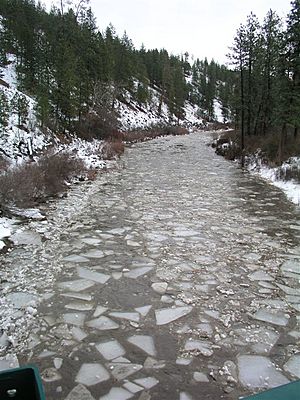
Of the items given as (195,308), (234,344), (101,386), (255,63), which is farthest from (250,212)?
(255,63)

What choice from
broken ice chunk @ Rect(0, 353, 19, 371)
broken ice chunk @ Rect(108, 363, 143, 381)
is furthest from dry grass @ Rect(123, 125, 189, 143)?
broken ice chunk @ Rect(108, 363, 143, 381)

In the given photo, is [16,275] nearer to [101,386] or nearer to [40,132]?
[101,386]

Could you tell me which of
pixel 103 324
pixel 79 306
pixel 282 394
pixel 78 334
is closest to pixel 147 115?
pixel 79 306

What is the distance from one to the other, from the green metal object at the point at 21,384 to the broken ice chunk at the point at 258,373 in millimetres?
1845

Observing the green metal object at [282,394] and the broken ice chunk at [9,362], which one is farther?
the broken ice chunk at [9,362]

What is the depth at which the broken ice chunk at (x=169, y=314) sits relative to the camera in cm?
413

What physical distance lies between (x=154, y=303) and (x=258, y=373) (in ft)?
5.08

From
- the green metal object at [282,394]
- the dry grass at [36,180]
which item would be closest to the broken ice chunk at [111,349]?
the green metal object at [282,394]

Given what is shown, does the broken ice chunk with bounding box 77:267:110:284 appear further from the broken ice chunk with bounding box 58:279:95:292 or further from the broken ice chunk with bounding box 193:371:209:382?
the broken ice chunk with bounding box 193:371:209:382

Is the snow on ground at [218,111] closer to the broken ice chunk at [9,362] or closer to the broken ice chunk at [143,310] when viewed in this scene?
the broken ice chunk at [143,310]

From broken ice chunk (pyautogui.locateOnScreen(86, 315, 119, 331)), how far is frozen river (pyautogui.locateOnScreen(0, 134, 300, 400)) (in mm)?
12

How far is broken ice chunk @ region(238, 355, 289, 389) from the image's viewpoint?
10.3ft

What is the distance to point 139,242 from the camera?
682cm

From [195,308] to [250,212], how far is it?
548cm
